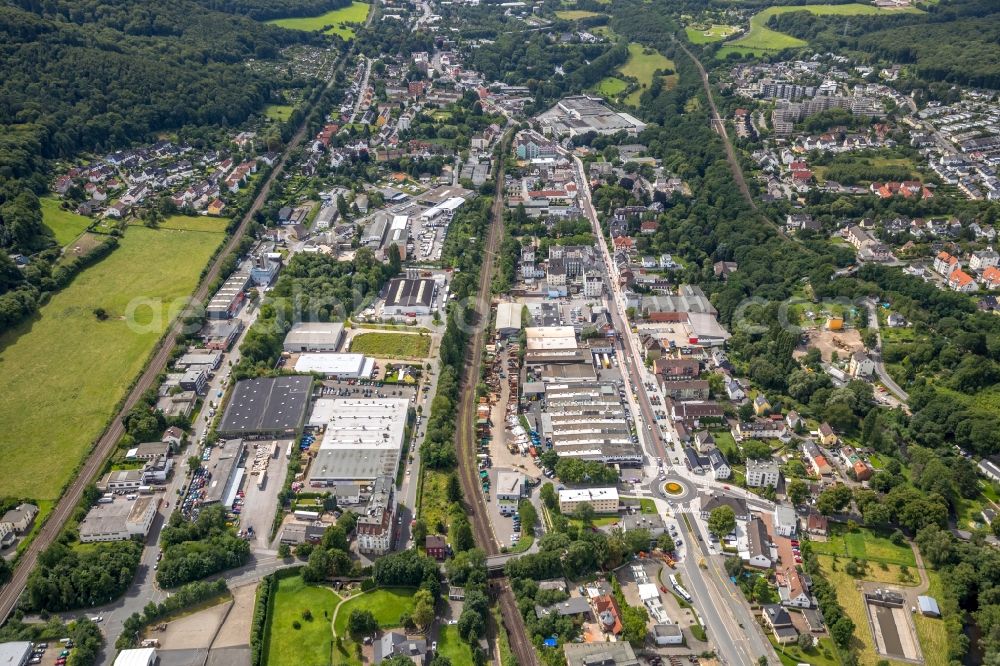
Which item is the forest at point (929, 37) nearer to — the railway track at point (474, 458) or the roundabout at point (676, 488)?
the railway track at point (474, 458)

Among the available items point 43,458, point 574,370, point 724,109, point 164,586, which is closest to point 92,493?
point 43,458

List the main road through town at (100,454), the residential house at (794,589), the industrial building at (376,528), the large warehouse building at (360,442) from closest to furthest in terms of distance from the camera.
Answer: the residential house at (794,589) < the main road through town at (100,454) < the industrial building at (376,528) < the large warehouse building at (360,442)

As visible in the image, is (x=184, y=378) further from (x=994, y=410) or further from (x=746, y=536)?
(x=994, y=410)

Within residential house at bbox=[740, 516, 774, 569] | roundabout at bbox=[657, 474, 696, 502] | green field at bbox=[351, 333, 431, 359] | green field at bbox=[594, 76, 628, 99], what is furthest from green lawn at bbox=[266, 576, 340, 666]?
green field at bbox=[594, 76, 628, 99]

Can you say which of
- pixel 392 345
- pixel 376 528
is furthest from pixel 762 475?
pixel 392 345

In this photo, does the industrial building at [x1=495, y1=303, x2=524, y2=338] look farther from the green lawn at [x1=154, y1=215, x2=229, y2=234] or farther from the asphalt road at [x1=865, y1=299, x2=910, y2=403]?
the green lawn at [x1=154, y1=215, x2=229, y2=234]

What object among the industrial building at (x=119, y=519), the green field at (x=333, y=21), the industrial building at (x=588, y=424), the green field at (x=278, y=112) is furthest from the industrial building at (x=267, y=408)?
the green field at (x=333, y=21)

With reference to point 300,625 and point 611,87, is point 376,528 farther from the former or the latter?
point 611,87
